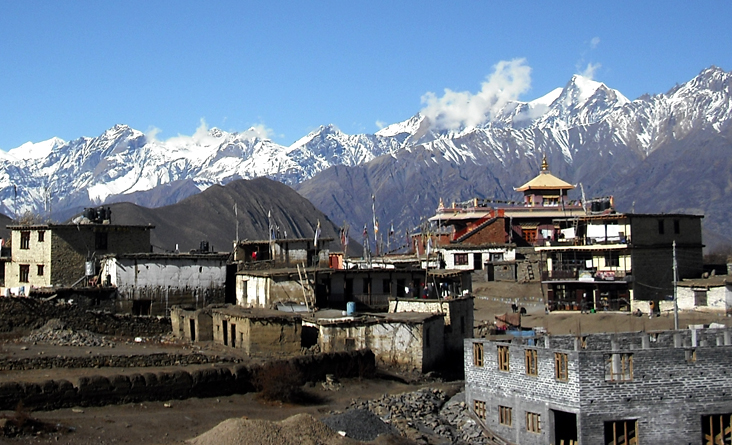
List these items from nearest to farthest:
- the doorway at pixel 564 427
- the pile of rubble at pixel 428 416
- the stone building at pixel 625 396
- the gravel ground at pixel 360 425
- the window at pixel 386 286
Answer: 1. the stone building at pixel 625 396
2. the doorway at pixel 564 427
3. the gravel ground at pixel 360 425
4. the pile of rubble at pixel 428 416
5. the window at pixel 386 286

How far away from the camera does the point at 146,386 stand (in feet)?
109

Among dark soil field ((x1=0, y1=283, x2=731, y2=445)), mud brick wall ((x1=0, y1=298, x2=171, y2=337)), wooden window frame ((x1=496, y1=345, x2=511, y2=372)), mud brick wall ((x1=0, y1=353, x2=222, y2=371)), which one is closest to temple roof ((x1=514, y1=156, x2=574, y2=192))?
dark soil field ((x1=0, y1=283, x2=731, y2=445))

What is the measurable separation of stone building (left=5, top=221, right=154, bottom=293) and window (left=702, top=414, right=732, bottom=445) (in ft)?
107

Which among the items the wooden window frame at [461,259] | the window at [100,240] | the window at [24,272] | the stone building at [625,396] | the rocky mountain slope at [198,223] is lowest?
the stone building at [625,396]

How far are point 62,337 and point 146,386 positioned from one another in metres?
8.70

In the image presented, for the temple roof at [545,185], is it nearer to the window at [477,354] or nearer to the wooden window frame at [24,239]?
the wooden window frame at [24,239]

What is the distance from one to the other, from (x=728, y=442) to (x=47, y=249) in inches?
1401

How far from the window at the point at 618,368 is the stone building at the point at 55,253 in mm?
30678

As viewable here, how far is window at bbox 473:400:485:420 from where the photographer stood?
32.4 m

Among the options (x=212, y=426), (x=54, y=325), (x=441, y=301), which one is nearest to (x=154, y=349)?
(x=54, y=325)

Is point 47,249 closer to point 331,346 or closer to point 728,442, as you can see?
point 331,346

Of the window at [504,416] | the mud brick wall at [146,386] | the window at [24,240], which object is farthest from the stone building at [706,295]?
the window at [24,240]

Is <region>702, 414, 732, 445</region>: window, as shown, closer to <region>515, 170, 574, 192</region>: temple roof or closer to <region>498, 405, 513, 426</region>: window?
<region>498, 405, 513, 426</region>: window

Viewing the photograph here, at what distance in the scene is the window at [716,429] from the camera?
2886cm
